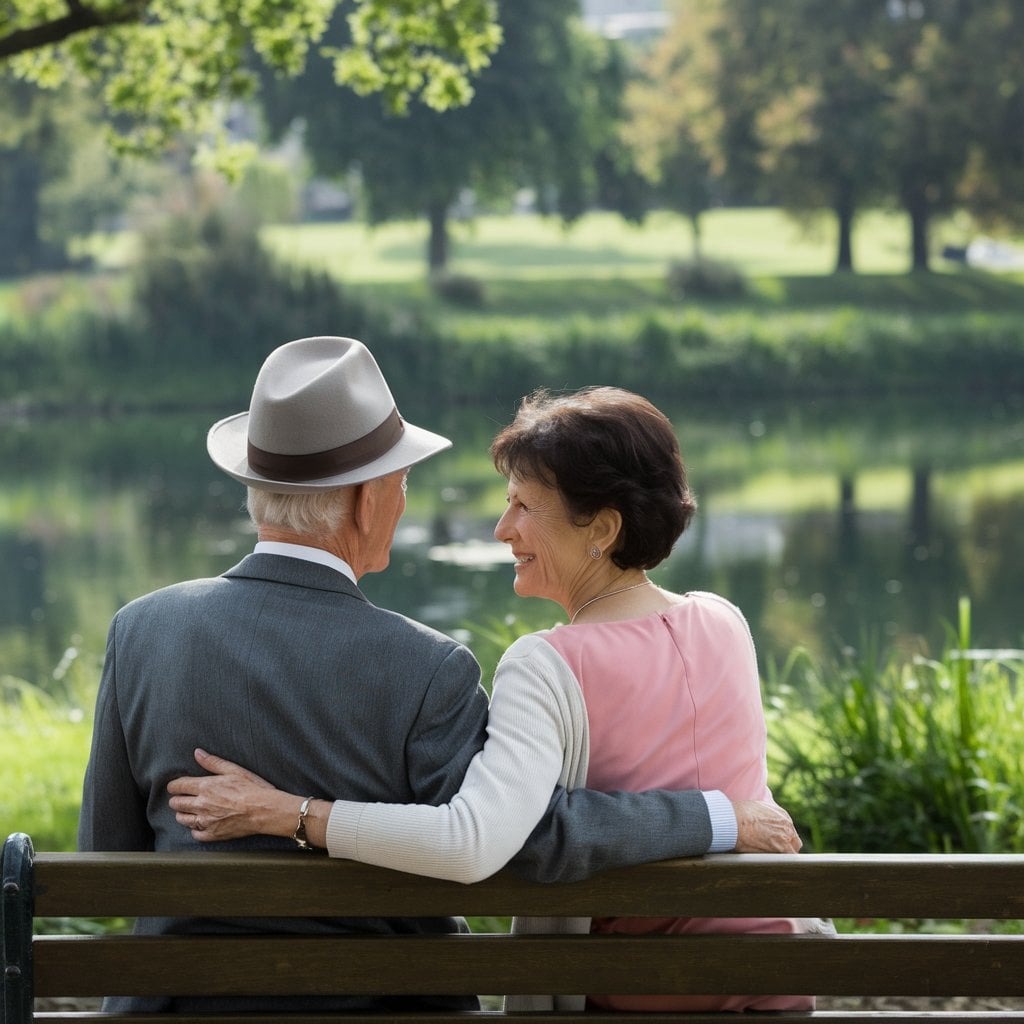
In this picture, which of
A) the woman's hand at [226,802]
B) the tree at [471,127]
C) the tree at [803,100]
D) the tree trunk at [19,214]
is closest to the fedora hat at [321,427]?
the woman's hand at [226,802]

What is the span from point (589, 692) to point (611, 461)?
0.31 m

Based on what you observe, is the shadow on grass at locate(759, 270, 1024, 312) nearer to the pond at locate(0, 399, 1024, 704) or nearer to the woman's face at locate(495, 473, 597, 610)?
the pond at locate(0, 399, 1024, 704)

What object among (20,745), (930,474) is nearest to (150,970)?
(20,745)

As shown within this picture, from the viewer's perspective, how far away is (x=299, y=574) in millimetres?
2057

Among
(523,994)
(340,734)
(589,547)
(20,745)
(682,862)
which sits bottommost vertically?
(20,745)

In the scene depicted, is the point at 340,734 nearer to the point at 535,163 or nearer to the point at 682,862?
the point at 682,862

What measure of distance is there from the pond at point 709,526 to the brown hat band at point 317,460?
691 centimetres

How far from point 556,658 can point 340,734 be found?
0.89ft

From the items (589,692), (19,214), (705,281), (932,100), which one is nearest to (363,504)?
(589,692)

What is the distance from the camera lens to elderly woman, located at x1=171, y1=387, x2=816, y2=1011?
190 centimetres

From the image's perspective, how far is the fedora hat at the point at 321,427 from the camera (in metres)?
2.07

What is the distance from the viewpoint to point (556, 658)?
6.60 ft

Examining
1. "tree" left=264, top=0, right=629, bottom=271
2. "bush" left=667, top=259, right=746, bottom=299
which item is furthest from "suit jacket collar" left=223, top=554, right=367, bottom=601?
"tree" left=264, top=0, right=629, bottom=271

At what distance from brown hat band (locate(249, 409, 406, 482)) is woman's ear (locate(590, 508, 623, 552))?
0.30 meters
